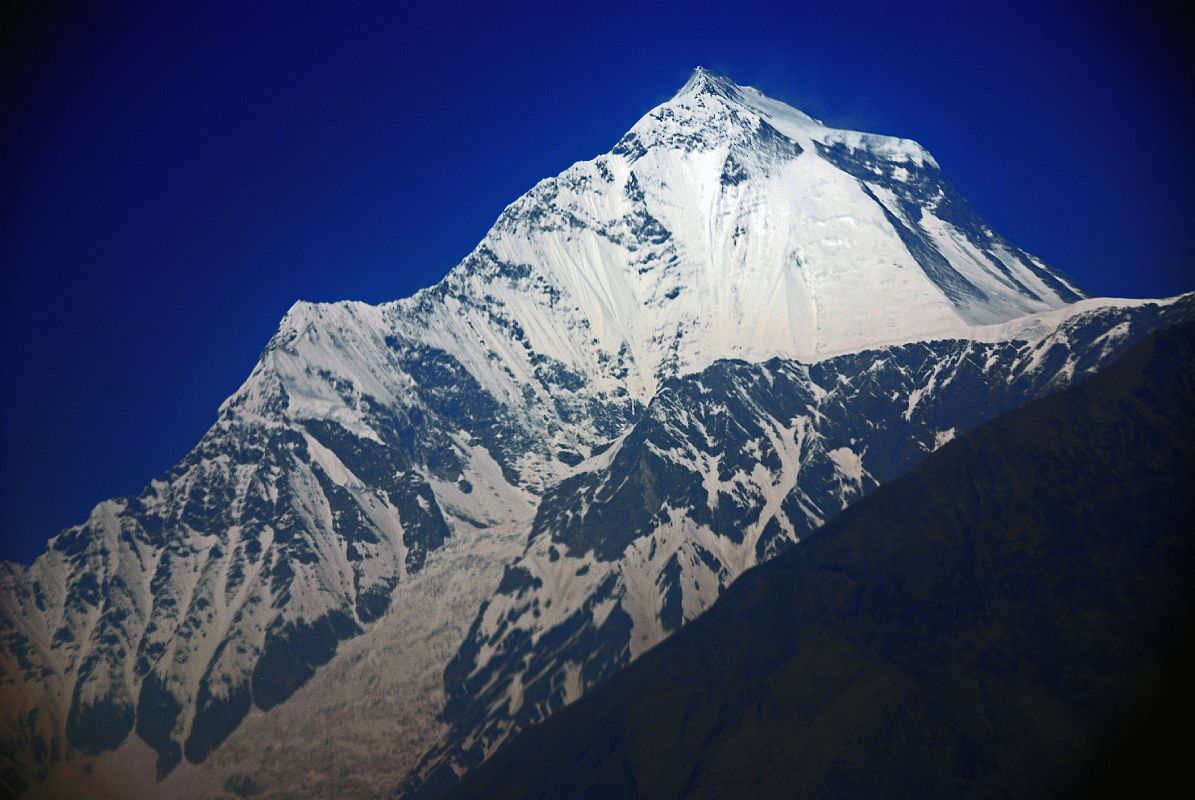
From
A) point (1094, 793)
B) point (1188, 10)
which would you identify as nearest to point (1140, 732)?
point (1094, 793)

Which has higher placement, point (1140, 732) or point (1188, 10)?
point (1188, 10)

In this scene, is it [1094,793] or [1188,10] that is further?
[1094,793]

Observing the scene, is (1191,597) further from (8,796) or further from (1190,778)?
(8,796)

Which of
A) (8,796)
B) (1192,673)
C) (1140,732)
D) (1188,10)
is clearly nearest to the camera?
(1188,10)

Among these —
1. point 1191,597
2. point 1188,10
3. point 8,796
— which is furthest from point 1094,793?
point 8,796

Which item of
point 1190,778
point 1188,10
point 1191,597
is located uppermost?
point 1188,10

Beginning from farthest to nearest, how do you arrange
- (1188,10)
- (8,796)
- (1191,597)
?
(1191,597) → (8,796) → (1188,10)

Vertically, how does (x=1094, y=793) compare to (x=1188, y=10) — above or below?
below

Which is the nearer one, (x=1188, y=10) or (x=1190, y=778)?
(x=1188, y=10)

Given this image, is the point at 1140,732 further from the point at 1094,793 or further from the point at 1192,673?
the point at 1192,673
